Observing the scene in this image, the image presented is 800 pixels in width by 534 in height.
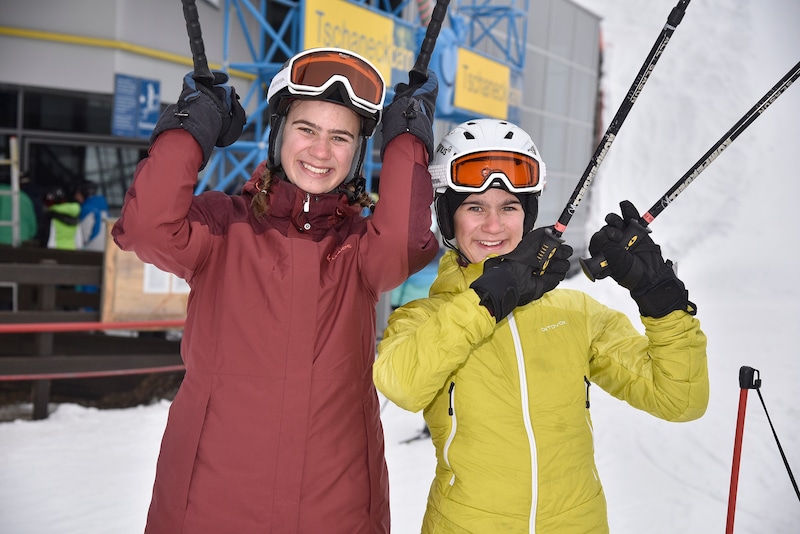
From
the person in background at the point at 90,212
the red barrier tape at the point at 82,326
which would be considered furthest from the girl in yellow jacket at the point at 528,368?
the person in background at the point at 90,212

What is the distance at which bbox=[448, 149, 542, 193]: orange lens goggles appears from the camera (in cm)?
213

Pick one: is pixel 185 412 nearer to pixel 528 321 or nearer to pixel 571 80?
pixel 528 321

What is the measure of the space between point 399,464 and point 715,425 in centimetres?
254

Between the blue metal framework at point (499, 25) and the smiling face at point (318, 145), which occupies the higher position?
the blue metal framework at point (499, 25)

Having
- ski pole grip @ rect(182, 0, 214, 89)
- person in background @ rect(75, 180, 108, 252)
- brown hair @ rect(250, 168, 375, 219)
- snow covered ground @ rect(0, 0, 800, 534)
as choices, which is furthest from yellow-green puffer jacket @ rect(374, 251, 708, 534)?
person in background @ rect(75, 180, 108, 252)

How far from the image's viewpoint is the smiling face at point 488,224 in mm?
2107

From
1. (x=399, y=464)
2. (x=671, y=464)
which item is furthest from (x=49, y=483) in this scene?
(x=671, y=464)

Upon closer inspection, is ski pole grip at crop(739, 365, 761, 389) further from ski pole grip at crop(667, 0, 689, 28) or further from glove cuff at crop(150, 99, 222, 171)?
glove cuff at crop(150, 99, 222, 171)

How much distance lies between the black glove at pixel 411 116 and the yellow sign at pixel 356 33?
16.3 ft

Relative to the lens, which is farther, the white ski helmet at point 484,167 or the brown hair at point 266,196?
the white ski helmet at point 484,167

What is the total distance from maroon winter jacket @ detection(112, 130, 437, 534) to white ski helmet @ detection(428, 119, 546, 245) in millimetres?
293

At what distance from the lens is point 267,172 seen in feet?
6.43

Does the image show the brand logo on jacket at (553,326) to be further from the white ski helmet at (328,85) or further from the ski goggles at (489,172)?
the white ski helmet at (328,85)

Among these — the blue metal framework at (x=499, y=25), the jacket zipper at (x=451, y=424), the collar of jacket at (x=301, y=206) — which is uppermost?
the blue metal framework at (x=499, y=25)
